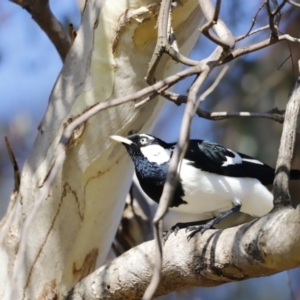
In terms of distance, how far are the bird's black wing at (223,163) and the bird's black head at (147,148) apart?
8 centimetres

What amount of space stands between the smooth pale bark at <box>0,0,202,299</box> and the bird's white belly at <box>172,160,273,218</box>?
0.75 ft

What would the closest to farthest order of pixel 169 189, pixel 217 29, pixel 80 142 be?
pixel 169 189, pixel 217 29, pixel 80 142

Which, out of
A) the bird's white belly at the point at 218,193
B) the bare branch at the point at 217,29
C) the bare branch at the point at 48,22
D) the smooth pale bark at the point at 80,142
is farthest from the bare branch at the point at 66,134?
the bare branch at the point at 48,22

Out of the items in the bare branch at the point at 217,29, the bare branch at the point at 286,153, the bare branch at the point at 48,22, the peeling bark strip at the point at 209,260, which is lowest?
the peeling bark strip at the point at 209,260

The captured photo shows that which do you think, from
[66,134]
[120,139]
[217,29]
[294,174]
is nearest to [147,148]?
[120,139]

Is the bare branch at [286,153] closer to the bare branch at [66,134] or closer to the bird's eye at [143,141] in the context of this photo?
the bare branch at [66,134]

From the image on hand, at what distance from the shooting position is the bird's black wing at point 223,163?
6.08 ft

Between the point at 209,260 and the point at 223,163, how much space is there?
655 mm

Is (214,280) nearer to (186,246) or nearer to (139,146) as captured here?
(186,246)

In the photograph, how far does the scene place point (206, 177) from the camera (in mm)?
1836

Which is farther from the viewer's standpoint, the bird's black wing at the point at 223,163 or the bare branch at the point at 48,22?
the bare branch at the point at 48,22

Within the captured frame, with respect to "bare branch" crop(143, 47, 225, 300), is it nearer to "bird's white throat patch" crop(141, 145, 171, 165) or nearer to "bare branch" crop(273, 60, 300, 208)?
"bare branch" crop(273, 60, 300, 208)

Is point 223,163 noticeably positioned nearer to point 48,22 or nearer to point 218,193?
point 218,193

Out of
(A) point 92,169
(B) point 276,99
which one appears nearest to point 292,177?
(A) point 92,169
